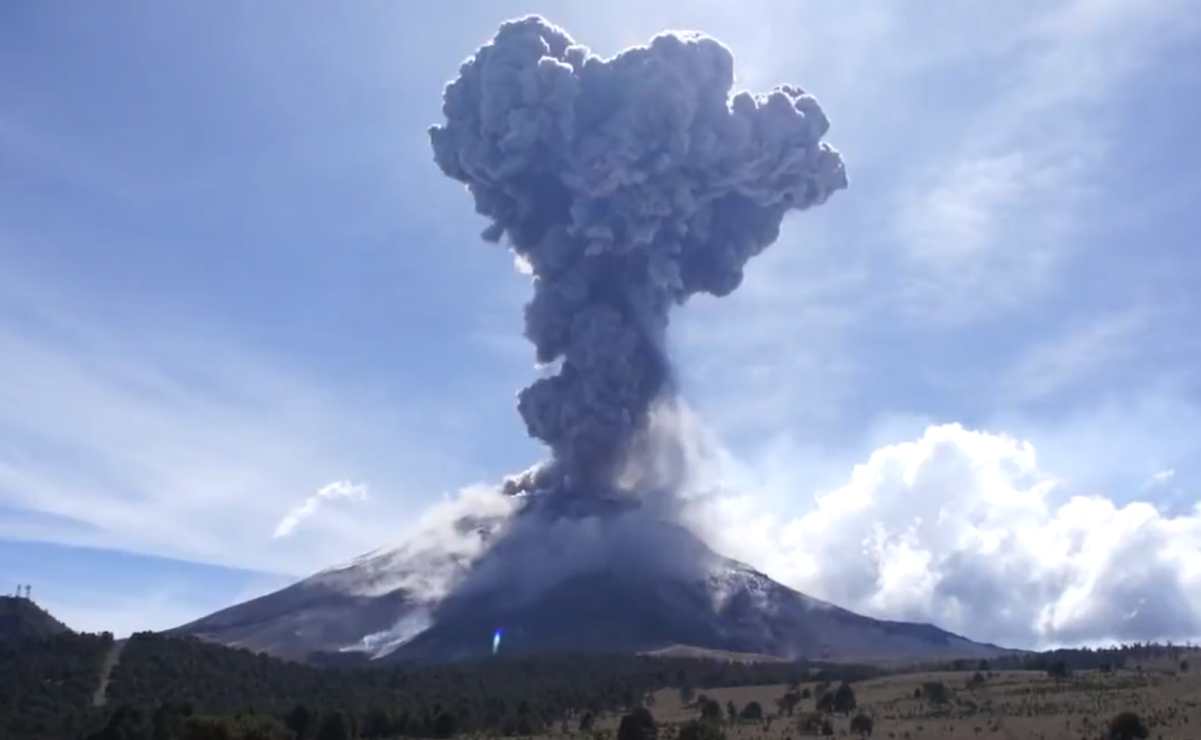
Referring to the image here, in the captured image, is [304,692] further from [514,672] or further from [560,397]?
[560,397]

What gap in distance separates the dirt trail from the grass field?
76.5 ft

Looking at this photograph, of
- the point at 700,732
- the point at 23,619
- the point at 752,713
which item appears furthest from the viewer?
the point at 23,619

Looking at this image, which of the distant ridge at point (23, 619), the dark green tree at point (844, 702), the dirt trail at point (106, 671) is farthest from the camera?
the distant ridge at point (23, 619)

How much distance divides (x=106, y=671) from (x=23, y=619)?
3338 cm

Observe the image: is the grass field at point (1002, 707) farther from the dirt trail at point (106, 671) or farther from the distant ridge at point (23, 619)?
the distant ridge at point (23, 619)

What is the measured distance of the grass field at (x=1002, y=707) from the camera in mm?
41312

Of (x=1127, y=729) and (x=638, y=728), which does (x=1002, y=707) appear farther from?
(x=638, y=728)

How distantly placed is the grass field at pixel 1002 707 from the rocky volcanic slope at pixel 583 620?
45.7 meters

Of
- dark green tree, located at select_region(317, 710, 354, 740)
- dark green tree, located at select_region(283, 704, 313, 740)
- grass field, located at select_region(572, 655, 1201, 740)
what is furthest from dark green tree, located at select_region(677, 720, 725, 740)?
dark green tree, located at select_region(283, 704, 313, 740)

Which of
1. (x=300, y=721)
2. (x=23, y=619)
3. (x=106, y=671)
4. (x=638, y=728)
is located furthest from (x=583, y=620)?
(x=638, y=728)

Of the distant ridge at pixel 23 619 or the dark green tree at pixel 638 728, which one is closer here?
the dark green tree at pixel 638 728

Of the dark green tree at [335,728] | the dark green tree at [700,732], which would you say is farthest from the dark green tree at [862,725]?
the dark green tree at [335,728]

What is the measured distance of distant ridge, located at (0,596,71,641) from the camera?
90.1m

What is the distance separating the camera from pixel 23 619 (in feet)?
310
